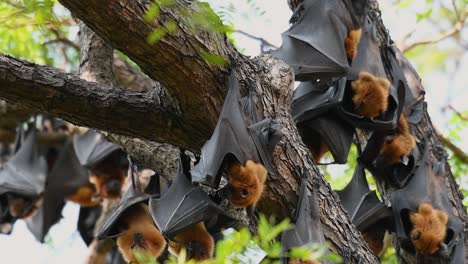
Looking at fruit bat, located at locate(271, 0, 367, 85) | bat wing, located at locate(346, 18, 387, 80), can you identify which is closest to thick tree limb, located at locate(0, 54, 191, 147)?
fruit bat, located at locate(271, 0, 367, 85)

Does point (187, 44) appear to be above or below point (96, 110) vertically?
above

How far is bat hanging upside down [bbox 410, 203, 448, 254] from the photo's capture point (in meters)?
6.62

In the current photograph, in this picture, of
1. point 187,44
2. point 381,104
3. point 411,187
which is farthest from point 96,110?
point 411,187

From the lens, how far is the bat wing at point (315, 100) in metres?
6.30

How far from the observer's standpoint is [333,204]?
17.3 ft

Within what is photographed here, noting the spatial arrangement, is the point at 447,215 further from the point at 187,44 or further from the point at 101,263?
the point at 101,263

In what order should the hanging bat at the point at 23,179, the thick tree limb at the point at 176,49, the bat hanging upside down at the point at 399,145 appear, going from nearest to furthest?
the thick tree limb at the point at 176,49, the bat hanging upside down at the point at 399,145, the hanging bat at the point at 23,179

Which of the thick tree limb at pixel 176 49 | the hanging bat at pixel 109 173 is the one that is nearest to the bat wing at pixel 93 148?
the hanging bat at pixel 109 173

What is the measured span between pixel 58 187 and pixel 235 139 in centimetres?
647

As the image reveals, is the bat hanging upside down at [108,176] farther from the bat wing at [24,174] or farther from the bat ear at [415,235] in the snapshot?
the bat ear at [415,235]

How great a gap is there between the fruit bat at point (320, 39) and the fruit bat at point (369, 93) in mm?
142

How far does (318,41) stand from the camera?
6242 millimetres

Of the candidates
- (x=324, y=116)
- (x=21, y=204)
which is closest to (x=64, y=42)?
(x=21, y=204)

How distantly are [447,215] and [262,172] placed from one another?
249cm
